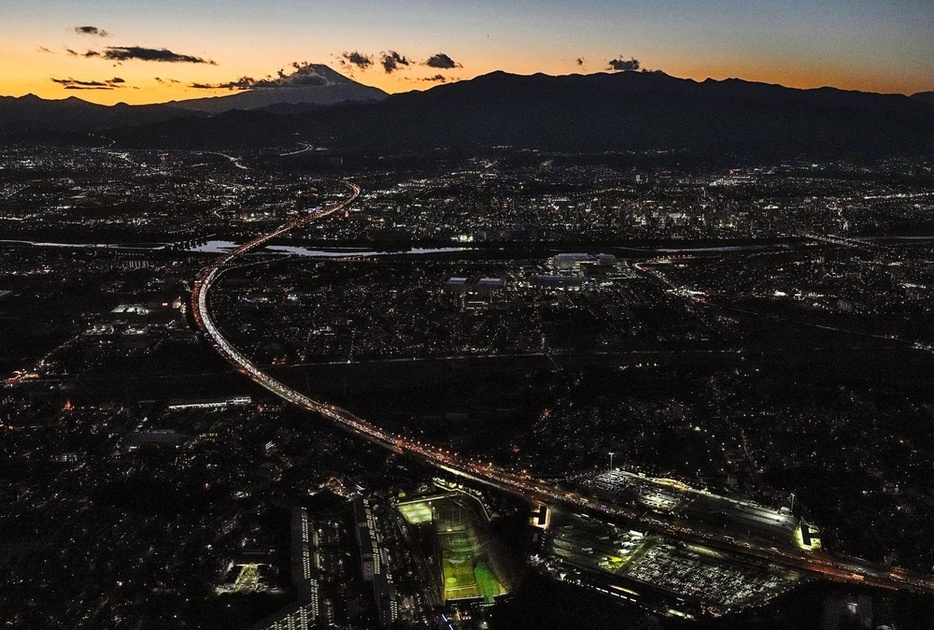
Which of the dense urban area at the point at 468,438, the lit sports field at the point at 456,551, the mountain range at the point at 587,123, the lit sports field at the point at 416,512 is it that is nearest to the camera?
the dense urban area at the point at 468,438

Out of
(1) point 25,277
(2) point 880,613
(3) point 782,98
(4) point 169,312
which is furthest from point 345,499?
(3) point 782,98

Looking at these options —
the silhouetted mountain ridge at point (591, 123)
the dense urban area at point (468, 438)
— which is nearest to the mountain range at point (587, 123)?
the silhouetted mountain ridge at point (591, 123)

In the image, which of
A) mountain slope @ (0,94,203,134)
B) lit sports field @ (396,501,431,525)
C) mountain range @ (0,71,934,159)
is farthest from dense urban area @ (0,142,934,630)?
mountain slope @ (0,94,203,134)

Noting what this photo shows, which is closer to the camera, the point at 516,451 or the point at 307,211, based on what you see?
the point at 516,451

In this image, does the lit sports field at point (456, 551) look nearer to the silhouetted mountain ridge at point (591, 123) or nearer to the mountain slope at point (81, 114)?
the silhouetted mountain ridge at point (591, 123)

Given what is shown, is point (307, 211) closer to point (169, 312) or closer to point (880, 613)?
point (169, 312)
